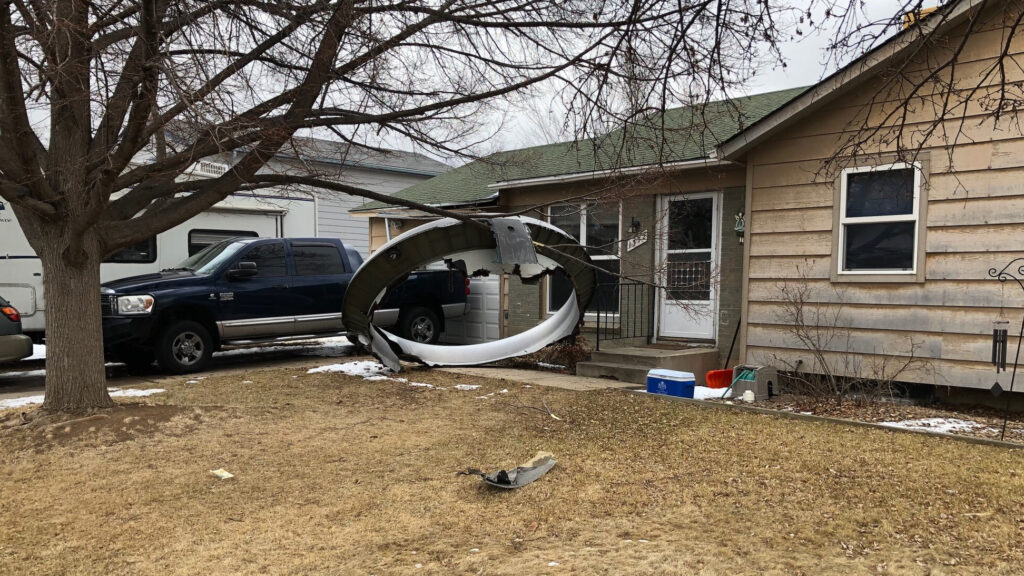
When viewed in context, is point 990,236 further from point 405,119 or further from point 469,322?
point 469,322

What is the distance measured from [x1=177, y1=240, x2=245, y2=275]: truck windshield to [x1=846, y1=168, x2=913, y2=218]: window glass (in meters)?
8.34

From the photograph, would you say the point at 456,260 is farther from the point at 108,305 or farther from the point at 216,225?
the point at 216,225

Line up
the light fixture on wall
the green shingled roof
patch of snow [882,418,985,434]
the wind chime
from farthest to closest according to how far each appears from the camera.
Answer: the light fixture on wall
the green shingled roof
the wind chime
patch of snow [882,418,985,434]

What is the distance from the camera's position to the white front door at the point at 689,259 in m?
9.85

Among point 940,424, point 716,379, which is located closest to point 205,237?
point 716,379

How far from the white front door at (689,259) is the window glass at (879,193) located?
6.96 ft

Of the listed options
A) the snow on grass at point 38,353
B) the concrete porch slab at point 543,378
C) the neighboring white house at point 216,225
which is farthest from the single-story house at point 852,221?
the snow on grass at point 38,353

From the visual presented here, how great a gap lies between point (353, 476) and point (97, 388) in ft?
9.55

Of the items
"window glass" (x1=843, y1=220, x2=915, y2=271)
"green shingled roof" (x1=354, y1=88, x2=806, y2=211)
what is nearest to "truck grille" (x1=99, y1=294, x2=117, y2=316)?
"green shingled roof" (x1=354, y1=88, x2=806, y2=211)

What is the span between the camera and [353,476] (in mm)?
5180

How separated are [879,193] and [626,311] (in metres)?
4.05

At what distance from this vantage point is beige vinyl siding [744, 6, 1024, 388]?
700cm

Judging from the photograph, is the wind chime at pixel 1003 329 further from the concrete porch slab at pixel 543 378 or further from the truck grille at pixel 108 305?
the truck grille at pixel 108 305

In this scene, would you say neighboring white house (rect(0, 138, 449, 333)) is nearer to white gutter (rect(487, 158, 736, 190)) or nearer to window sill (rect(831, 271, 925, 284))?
white gutter (rect(487, 158, 736, 190))
